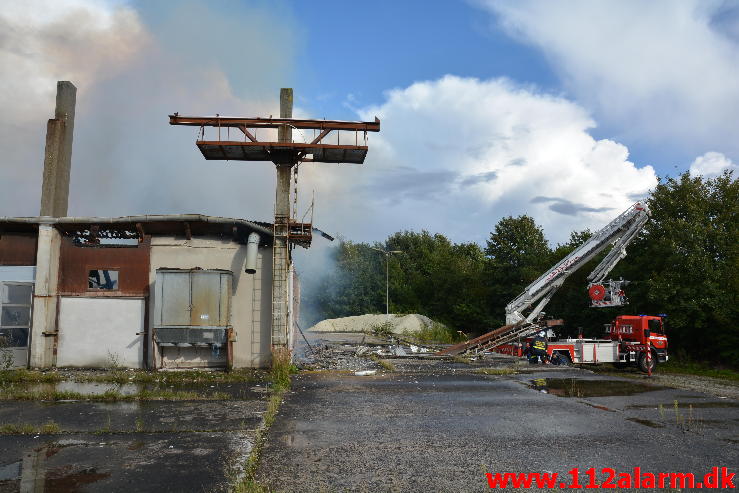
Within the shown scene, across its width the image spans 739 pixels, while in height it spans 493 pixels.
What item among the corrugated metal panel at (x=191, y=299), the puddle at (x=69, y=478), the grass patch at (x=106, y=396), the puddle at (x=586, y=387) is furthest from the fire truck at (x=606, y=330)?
the puddle at (x=69, y=478)

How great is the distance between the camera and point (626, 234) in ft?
81.3

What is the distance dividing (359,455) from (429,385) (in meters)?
7.22

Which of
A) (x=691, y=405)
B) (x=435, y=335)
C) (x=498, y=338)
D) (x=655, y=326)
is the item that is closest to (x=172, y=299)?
(x=691, y=405)

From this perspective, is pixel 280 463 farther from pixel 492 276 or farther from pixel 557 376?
pixel 492 276

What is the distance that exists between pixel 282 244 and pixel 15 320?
8.08 meters

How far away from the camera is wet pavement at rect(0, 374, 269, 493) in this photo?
5748 mm

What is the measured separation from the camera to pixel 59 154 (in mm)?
20031

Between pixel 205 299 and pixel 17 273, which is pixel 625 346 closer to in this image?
pixel 205 299

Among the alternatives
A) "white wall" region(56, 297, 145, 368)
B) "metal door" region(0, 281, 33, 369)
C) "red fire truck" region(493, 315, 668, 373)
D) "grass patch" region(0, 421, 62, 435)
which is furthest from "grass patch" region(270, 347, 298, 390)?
"red fire truck" region(493, 315, 668, 373)

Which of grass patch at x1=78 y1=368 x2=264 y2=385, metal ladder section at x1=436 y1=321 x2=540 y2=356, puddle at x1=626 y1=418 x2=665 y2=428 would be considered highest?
metal ladder section at x1=436 y1=321 x2=540 y2=356

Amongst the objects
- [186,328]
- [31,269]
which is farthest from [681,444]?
[31,269]

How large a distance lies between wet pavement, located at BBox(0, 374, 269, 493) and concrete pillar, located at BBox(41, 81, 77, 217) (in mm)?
11110

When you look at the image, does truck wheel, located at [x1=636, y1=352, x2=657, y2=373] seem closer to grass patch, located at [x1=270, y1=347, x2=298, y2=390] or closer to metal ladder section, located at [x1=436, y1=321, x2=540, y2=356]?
metal ladder section, located at [x1=436, y1=321, x2=540, y2=356]

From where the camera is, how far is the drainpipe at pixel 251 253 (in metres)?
15.1
